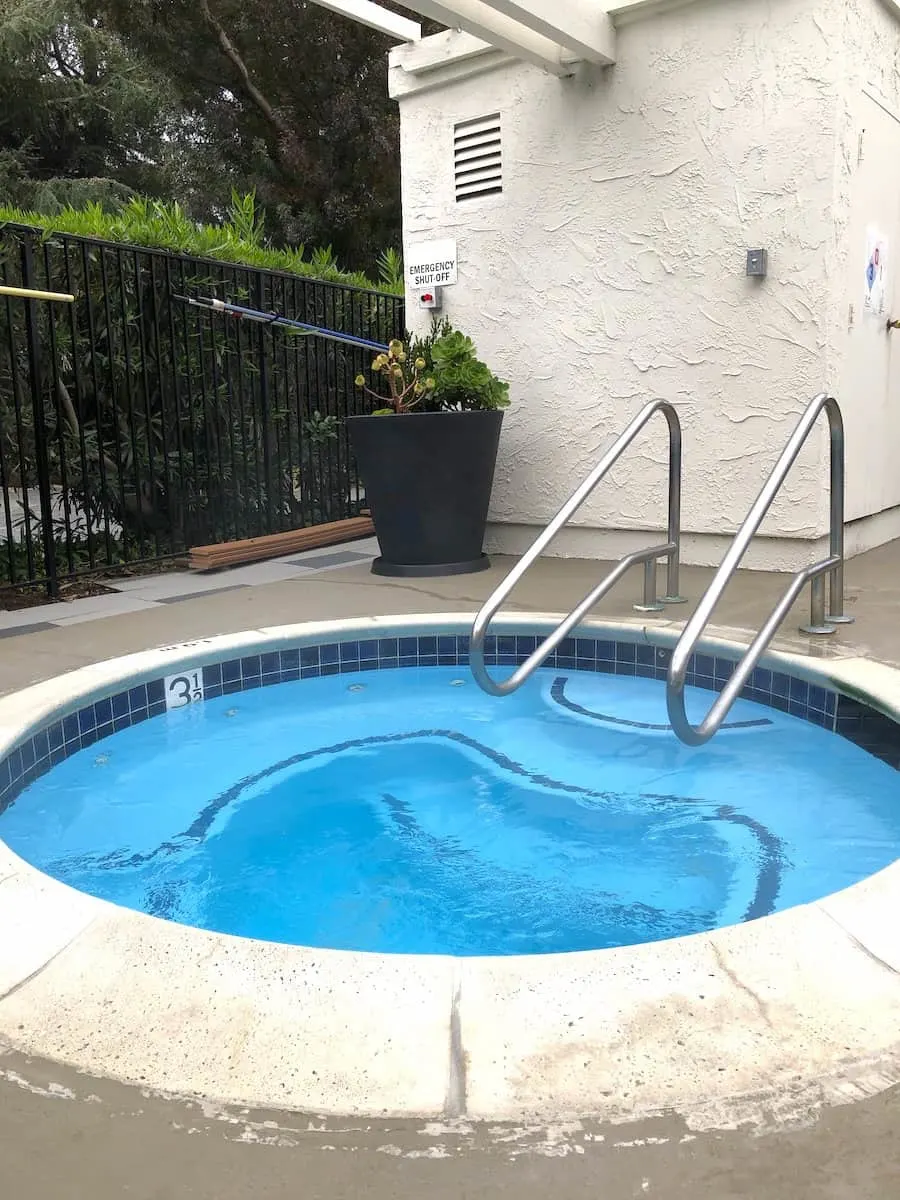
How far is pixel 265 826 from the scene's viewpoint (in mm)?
2582

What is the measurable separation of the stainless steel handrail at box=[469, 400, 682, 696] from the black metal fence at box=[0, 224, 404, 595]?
9.27 feet

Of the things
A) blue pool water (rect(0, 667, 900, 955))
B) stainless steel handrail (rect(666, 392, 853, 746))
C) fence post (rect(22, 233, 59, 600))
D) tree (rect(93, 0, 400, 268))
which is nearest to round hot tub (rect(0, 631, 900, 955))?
blue pool water (rect(0, 667, 900, 955))

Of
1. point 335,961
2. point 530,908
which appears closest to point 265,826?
point 530,908

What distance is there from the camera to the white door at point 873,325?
14.8 ft

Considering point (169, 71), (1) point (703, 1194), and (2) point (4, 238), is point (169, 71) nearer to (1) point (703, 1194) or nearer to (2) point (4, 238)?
(2) point (4, 238)

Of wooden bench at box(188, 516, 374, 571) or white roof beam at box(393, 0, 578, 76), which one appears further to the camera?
wooden bench at box(188, 516, 374, 571)

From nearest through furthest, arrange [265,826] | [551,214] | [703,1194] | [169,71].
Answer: [703,1194] → [265,826] → [551,214] → [169,71]

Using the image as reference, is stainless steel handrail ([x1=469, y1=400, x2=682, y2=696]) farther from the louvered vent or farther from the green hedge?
the green hedge

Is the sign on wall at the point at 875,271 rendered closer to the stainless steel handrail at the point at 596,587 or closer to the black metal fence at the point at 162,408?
the stainless steel handrail at the point at 596,587

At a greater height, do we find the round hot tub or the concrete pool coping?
the concrete pool coping

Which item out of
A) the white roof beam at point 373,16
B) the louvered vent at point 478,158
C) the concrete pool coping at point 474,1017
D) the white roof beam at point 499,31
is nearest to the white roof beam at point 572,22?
the white roof beam at point 499,31

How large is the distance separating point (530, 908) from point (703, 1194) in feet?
3.65

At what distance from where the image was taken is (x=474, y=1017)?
129 cm

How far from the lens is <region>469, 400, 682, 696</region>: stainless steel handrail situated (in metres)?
2.34
